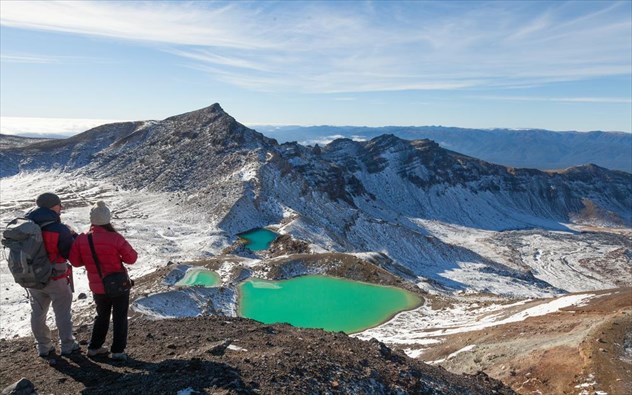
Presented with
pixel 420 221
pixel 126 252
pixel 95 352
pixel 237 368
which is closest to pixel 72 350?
pixel 95 352

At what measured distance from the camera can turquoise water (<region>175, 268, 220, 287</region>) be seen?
43134 millimetres

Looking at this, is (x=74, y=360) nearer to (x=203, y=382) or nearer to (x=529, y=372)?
(x=203, y=382)

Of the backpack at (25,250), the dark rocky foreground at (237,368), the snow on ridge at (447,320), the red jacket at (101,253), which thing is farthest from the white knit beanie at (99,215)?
the snow on ridge at (447,320)

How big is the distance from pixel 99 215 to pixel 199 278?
36.9m

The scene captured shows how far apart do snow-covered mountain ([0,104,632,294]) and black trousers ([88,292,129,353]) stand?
186 feet

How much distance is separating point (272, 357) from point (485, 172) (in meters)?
202

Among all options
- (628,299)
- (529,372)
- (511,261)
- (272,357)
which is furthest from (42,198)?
(511,261)

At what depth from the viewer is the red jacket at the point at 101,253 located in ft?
32.2

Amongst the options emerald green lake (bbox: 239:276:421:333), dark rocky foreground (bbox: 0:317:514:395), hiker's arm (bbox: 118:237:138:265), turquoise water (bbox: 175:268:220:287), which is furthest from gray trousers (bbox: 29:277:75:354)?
turquoise water (bbox: 175:268:220:287)

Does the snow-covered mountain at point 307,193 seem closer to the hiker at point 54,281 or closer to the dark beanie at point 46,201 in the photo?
the hiker at point 54,281

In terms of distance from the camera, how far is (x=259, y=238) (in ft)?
242

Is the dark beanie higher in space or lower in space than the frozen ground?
higher

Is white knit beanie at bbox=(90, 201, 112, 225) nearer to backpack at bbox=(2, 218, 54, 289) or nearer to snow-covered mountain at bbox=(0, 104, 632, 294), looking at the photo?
backpack at bbox=(2, 218, 54, 289)

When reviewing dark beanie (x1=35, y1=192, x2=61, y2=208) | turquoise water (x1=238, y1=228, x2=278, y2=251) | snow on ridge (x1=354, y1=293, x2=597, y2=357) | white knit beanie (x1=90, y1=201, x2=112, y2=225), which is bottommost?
turquoise water (x1=238, y1=228, x2=278, y2=251)
